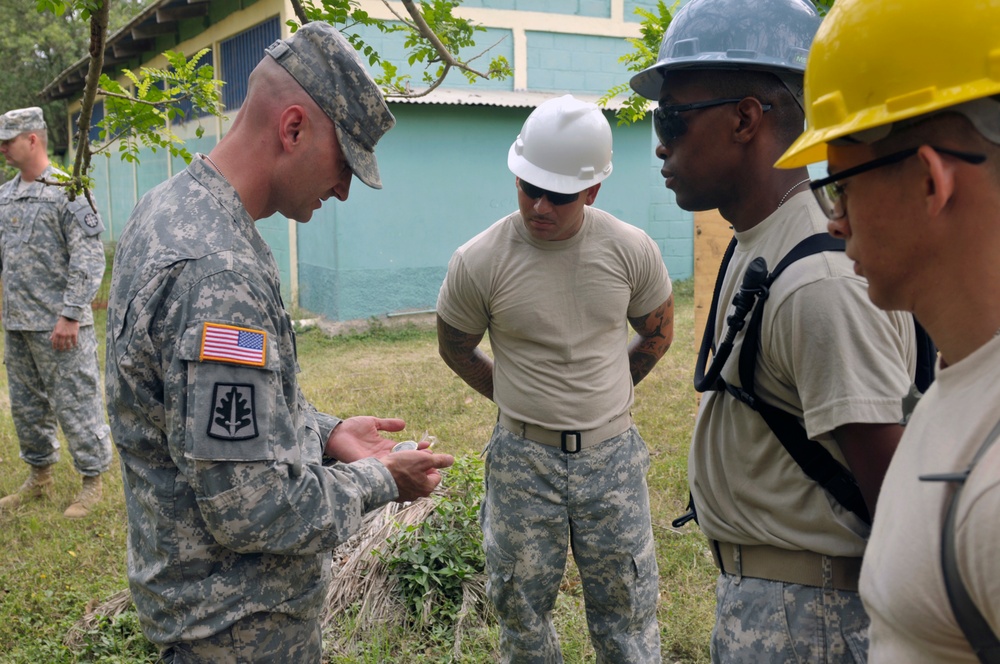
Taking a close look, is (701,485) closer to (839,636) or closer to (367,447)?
(839,636)

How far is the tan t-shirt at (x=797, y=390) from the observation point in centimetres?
158

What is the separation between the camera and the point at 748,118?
1937 millimetres

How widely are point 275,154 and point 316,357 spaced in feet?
25.2

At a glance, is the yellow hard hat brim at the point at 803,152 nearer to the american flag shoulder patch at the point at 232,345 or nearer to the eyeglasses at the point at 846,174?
the eyeglasses at the point at 846,174

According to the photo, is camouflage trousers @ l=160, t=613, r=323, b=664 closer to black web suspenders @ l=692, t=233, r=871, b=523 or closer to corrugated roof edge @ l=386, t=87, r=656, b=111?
black web suspenders @ l=692, t=233, r=871, b=523

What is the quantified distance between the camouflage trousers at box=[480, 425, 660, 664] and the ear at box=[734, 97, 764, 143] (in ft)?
5.01

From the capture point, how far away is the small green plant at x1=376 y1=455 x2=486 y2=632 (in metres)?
3.83

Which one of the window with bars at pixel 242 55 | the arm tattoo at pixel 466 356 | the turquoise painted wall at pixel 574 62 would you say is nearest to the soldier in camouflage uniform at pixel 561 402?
the arm tattoo at pixel 466 356

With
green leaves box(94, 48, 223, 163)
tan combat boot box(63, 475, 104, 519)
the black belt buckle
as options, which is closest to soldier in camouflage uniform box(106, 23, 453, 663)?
the black belt buckle

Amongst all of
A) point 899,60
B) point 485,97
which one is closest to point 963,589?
point 899,60

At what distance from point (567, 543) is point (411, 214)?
322 inches

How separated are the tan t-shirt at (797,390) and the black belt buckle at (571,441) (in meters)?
1.13

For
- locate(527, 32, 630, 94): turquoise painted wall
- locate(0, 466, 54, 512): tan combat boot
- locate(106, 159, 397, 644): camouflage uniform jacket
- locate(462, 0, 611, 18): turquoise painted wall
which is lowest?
locate(0, 466, 54, 512): tan combat boot

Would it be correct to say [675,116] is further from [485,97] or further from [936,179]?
[485,97]
